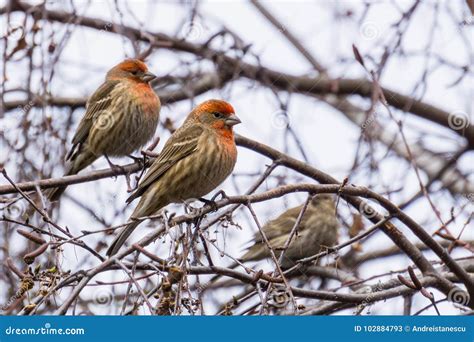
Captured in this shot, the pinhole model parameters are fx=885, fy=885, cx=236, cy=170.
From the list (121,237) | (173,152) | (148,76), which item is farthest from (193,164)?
(148,76)

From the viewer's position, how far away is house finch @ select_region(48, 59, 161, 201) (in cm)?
870

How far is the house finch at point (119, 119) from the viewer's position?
870 cm

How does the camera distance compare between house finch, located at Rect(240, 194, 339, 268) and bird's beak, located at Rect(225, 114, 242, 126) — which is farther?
house finch, located at Rect(240, 194, 339, 268)

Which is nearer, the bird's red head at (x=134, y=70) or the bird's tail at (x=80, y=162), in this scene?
the bird's tail at (x=80, y=162)

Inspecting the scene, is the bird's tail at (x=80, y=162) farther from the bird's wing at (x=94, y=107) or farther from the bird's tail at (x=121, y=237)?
the bird's tail at (x=121, y=237)

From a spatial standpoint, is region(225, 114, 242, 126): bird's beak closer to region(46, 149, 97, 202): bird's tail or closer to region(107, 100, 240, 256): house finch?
region(107, 100, 240, 256): house finch

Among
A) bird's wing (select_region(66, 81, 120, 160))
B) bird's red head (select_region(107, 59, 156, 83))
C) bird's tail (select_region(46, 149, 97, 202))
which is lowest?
bird's tail (select_region(46, 149, 97, 202))

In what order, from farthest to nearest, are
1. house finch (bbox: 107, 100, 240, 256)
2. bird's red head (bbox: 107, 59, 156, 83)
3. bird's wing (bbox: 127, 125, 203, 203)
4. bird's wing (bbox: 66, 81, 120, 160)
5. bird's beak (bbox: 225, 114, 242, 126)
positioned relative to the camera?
bird's red head (bbox: 107, 59, 156, 83) < bird's wing (bbox: 66, 81, 120, 160) < bird's beak (bbox: 225, 114, 242, 126) < bird's wing (bbox: 127, 125, 203, 203) < house finch (bbox: 107, 100, 240, 256)

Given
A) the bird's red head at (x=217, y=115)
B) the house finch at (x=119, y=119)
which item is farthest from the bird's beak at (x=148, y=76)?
the bird's red head at (x=217, y=115)

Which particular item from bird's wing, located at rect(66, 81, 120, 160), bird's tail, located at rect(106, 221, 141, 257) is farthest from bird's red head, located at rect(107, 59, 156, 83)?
bird's tail, located at rect(106, 221, 141, 257)

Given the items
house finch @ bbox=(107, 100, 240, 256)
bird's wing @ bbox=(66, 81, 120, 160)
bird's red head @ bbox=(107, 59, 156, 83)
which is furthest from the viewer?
bird's red head @ bbox=(107, 59, 156, 83)

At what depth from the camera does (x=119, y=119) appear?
8.83 m
